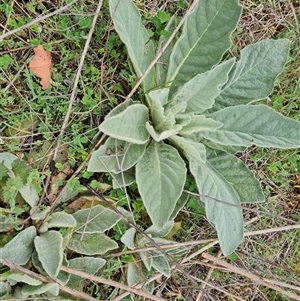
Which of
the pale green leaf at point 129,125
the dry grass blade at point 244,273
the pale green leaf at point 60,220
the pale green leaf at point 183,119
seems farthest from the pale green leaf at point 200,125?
the dry grass blade at point 244,273

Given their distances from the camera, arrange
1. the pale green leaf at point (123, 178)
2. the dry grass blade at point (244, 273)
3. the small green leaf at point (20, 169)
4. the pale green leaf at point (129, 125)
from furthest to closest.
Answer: the dry grass blade at point (244, 273)
the pale green leaf at point (123, 178)
the small green leaf at point (20, 169)
the pale green leaf at point (129, 125)

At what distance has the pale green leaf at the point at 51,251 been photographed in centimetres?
154

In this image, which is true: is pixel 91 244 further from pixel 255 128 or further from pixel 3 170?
pixel 255 128

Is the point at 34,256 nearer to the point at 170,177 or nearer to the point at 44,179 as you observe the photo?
the point at 44,179

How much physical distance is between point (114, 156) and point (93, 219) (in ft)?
0.72

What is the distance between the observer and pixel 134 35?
5.44 feet

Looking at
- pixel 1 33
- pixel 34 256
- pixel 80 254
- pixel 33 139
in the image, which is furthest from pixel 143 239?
pixel 1 33

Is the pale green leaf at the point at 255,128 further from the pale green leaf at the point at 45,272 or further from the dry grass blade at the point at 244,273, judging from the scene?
the pale green leaf at the point at 45,272

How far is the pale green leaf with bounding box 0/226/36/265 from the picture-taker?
1559 millimetres

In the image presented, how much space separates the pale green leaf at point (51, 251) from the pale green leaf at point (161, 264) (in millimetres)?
366

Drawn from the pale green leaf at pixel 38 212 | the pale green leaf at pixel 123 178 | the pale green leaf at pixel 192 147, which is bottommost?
the pale green leaf at pixel 123 178

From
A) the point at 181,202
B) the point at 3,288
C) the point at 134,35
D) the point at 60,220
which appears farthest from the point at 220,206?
the point at 3,288

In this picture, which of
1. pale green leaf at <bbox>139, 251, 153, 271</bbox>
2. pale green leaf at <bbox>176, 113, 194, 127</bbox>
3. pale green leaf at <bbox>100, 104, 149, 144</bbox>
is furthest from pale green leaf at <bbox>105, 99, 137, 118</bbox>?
pale green leaf at <bbox>139, 251, 153, 271</bbox>

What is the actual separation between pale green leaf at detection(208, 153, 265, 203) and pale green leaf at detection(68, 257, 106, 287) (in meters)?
0.50
